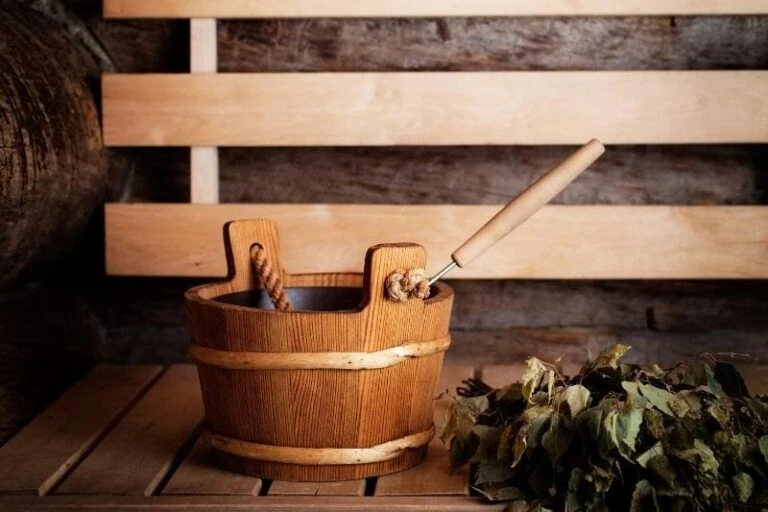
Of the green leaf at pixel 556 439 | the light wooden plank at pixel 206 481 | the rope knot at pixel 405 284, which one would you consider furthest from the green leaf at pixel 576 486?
the light wooden plank at pixel 206 481

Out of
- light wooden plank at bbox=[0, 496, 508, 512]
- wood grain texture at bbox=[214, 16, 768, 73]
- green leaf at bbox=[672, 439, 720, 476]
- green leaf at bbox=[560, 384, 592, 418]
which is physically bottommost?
light wooden plank at bbox=[0, 496, 508, 512]

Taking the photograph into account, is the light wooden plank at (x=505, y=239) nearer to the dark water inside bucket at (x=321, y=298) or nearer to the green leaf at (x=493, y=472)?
the dark water inside bucket at (x=321, y=298)

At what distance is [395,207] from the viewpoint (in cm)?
247

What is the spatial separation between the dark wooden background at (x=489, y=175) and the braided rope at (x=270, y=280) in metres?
0.66

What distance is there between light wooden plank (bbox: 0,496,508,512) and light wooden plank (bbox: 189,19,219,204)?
1.00 metres

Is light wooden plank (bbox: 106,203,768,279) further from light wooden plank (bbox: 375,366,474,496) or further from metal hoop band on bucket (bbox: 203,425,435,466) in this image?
metal hoop band on bucket (bbox: 203,425,435,466)

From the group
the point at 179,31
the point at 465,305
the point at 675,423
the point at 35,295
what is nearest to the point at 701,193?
the point at 465,305

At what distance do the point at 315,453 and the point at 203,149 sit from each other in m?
1.04

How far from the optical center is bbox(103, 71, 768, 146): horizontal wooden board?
243 centimetres

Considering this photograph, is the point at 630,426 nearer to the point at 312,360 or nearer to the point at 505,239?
the point at 312,360

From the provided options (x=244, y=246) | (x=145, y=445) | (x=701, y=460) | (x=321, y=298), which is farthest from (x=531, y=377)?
(x=145, y=445)

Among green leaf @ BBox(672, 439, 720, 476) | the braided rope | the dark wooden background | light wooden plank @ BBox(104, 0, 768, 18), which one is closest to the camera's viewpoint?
green leaf @ BBox(672, 439, 720, 476)

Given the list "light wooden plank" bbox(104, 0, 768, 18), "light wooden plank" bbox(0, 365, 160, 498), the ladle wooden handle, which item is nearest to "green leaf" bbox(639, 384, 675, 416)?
the ladle wooden handle

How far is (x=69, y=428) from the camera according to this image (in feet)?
6.76
